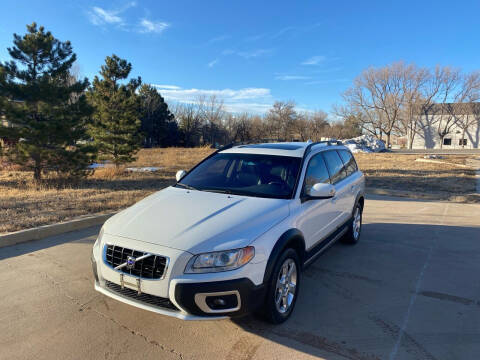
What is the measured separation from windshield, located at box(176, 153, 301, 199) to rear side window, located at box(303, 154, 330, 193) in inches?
6.6

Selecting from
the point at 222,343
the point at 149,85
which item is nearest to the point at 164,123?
the point at 149,85

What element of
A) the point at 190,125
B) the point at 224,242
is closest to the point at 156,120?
the point at 190,125

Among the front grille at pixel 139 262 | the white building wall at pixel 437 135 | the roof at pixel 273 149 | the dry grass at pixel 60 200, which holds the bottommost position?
the dry grass at pixel 60 200

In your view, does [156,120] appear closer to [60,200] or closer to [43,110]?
[43,110]

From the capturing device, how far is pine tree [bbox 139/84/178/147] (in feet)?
141

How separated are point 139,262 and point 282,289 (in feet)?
4.42

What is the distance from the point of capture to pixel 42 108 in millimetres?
11289

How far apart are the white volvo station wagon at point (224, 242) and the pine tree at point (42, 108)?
30.7 ft

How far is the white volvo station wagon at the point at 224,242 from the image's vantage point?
259cm

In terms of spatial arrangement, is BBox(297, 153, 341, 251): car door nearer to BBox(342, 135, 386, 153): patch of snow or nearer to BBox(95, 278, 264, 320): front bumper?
BBox(95, 278, 264, 320): front bumper

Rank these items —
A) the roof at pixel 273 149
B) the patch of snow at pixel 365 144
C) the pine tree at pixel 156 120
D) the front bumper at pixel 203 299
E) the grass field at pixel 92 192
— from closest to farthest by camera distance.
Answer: the front bumper at pixel 203 299, the roof at pixel 273 149, the grass field at pixel 92 192, the patch of snow at pixel 365 144, the pine tree at pixel 156 120

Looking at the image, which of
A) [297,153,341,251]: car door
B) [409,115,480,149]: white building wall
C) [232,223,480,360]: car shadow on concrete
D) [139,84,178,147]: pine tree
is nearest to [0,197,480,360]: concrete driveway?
[232,223,480,360]: car shadow on concrete

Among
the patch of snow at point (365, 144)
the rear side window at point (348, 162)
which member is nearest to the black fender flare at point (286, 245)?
the rear side window at point (348, 162)

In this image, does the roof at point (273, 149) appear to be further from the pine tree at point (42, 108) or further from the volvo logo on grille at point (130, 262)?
the pine tree at point (42, 108)
